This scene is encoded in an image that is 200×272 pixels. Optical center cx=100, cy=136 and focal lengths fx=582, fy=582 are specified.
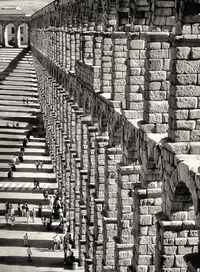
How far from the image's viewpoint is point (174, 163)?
1214cm

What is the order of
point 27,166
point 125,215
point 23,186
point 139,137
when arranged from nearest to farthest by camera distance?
point 139,137, point 125,215, point 23,186, point 27,166

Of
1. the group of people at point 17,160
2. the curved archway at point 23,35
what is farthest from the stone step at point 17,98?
the curved archway at point 23,35

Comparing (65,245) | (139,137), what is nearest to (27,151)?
(65,245)

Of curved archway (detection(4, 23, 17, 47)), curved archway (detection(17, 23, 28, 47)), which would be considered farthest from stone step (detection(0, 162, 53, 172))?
curved archway (detection(4, 23, 17, 47))

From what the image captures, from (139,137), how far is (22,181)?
25.2 m

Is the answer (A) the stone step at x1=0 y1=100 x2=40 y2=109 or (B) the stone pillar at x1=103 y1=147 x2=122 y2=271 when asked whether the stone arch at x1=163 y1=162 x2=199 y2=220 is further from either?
(A) the stone step at x1=0 y1=100 x2=40 y2=109

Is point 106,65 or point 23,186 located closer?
point 106,65

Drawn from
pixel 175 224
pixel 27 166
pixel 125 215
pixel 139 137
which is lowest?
pixel 27 166

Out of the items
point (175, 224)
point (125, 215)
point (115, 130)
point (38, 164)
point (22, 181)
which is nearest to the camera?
point (175, 224)

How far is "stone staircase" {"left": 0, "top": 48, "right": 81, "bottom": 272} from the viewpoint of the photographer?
27.0 metres

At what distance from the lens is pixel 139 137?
15.1 meters

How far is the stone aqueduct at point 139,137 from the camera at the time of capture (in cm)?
1208

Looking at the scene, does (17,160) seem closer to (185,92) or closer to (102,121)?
(102,121)

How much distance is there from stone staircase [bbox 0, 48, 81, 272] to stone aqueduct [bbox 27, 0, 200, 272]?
202 cm
